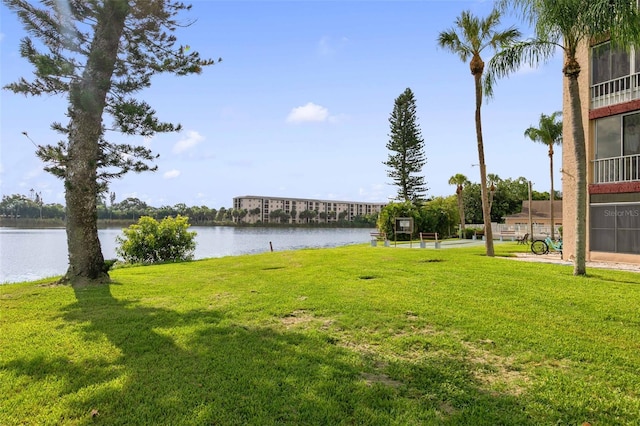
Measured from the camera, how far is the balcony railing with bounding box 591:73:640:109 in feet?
42.3

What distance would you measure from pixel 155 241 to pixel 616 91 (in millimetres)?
20142

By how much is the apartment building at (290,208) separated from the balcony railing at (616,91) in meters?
109

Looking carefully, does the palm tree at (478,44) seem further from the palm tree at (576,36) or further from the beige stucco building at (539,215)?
the beige stucco building at (539,215)

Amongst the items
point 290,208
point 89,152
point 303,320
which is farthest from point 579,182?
point 290,208

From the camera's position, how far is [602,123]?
13789 mm

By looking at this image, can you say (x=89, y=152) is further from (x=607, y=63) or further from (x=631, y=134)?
(x=607, y=63)

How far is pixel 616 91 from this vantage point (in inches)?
526

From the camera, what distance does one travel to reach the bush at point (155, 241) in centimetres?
1919

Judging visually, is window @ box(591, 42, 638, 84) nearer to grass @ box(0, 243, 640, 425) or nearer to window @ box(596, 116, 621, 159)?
window @ box(596, 116, 621, 159)

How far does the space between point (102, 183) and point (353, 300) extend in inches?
273

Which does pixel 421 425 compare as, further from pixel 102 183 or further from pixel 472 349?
pixel 102 183

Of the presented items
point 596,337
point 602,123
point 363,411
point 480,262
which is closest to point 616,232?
point 602,123

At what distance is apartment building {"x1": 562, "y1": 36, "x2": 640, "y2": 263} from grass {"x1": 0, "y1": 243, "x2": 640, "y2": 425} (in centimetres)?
621

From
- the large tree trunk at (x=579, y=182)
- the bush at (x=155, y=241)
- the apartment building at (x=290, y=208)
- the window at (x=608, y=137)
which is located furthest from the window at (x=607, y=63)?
the apartment building at (x=290, y=208)
